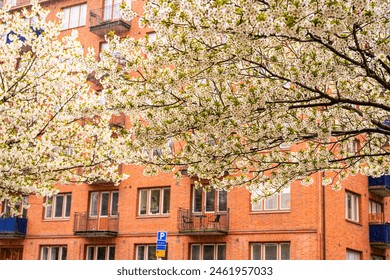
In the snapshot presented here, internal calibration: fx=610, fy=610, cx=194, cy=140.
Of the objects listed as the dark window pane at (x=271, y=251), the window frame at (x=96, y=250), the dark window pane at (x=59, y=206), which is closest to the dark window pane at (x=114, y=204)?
the window frame at (x=96, y=250)

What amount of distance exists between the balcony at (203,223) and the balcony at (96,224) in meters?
3.87

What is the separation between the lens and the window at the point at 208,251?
91.8 feet

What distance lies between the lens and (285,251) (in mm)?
26531

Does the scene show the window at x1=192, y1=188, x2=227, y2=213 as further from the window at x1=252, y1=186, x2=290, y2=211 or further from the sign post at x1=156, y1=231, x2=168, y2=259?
the sign post at x1=156, y1=231, x2=168, y2=259

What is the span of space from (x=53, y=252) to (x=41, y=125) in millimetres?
15825

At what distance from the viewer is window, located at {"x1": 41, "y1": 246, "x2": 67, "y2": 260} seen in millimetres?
32031

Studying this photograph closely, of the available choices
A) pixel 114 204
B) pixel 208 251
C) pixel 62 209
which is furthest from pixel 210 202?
pixel 62 209

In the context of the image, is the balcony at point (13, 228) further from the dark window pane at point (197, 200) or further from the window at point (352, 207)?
the window at point (352, 207)

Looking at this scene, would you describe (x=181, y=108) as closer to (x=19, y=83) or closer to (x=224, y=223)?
(x=19, y=83)

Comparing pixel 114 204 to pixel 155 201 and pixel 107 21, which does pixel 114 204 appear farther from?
pixel 107 21

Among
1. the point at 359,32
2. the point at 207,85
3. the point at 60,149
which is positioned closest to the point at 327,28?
the point at 359,32

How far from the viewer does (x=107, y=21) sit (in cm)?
3288

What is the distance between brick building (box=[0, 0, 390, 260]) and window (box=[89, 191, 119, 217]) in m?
0.05
